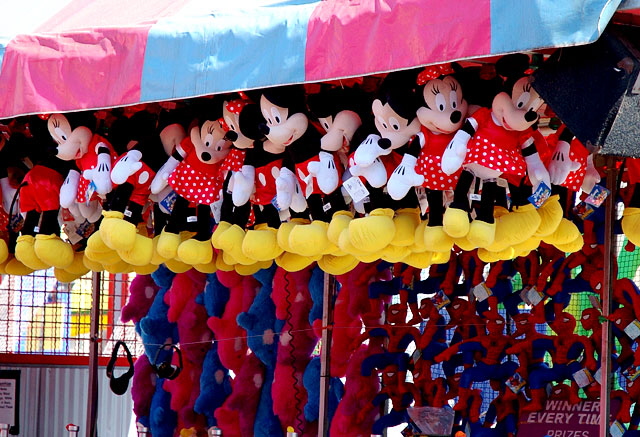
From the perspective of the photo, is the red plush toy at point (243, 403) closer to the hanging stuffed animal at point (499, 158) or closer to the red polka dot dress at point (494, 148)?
the hanging stuffed animal at point (499, 158)

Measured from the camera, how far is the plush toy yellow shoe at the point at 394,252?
10.5 ft

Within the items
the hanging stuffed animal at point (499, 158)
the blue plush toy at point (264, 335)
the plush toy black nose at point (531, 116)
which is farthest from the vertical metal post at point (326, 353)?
the plush toy black nose at point (531, 116)

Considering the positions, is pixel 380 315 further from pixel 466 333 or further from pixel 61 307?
pixel 61 307

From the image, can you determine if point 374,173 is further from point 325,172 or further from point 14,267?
point 14,267

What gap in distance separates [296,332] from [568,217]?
1203mm

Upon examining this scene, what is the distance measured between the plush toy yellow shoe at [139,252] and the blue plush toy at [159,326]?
3.06 feet

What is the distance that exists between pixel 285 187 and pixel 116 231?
2.00 feet

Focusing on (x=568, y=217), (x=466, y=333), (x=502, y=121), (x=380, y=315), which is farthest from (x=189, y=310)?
→ (x=502, y=121)

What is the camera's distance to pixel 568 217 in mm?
3469

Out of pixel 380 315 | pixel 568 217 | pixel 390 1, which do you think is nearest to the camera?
pixel 390 1

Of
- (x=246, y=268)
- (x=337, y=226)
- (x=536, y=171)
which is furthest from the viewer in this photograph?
(x=246, y=268)

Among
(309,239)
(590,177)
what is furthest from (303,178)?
(590,177)

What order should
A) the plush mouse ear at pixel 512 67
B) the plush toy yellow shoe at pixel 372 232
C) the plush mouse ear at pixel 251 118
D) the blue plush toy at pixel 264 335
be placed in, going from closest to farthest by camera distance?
the plush mouse ear at pixel 512 67 → the plush toy yellow shoe at pixel 372 232 → the plush mouse ear at pixel 251 118 → the blue plush toy at pixel 264 335

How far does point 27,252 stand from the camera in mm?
3816
